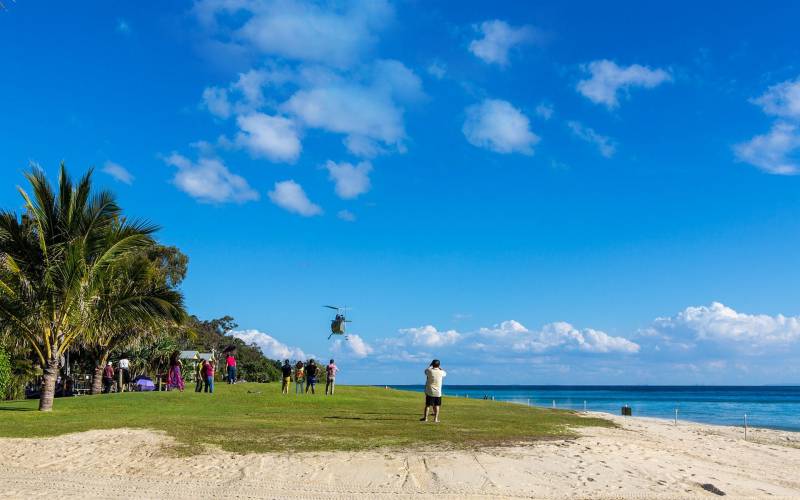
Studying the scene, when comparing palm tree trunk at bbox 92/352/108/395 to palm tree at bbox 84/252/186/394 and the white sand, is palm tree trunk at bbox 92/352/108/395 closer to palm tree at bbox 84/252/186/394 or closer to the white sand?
palm tree at bbox 84/252/186/394

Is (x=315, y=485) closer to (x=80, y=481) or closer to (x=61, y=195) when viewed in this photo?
(x=80, y=481)

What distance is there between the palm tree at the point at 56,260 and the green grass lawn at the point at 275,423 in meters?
2.52

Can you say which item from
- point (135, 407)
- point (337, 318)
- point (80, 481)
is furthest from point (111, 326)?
point (337, 318)

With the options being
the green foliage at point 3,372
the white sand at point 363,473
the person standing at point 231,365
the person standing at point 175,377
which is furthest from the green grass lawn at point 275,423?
the person standing at point 231,365

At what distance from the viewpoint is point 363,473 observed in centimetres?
1130

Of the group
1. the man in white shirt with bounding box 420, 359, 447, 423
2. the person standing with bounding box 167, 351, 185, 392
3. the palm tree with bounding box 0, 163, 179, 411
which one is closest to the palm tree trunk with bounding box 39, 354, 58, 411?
the palm tree with bounding box 0, 163, 179, 411

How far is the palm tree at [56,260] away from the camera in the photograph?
67.1ft

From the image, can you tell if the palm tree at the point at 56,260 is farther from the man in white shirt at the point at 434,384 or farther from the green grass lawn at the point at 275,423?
the man in white shirt at the point at 434,384

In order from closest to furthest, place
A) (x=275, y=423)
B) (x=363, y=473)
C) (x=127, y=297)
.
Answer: (x=363, y=473) → (x=275, y=423) → (x=127, y=297)

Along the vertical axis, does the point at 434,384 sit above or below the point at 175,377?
above

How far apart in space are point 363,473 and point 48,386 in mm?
13911

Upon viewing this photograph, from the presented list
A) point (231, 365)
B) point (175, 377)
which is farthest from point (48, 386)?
point (231, 365)

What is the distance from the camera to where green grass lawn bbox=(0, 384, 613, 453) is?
14.4 meters

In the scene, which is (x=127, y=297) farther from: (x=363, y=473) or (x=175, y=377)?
(x=363, y=473)
